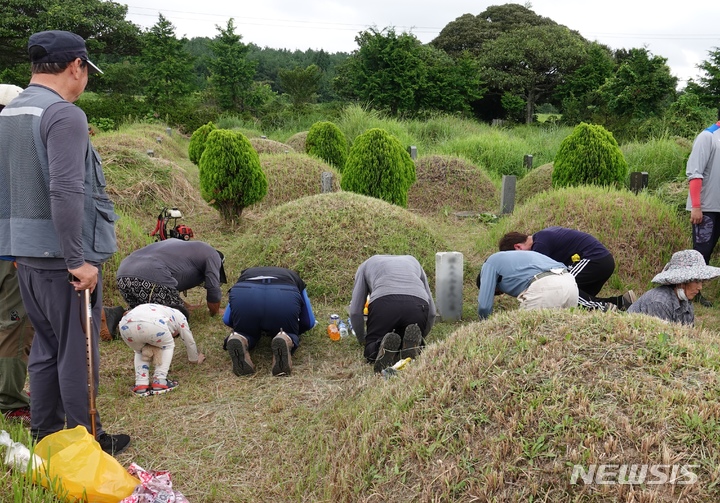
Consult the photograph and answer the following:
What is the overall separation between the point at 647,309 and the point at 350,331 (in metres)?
2.56

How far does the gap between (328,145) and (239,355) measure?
10.7 meters

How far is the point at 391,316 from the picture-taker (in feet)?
14.2

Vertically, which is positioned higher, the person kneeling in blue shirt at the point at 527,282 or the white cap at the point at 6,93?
the white cap at the point at 6,93

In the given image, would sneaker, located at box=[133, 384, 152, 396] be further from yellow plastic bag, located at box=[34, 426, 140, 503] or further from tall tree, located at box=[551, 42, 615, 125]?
tall tree, located at box=[551, 42, 615, 125]

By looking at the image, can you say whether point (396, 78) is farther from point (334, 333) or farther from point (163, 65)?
point (334, 333)

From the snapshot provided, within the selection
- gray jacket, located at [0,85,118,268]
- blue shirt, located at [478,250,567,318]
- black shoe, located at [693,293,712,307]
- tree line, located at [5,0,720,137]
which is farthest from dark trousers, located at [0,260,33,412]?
tree line, located at [5,0,720,137]

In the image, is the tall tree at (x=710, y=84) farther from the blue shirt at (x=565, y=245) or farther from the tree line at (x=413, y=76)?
the blue shirt at (x=565, y=245)

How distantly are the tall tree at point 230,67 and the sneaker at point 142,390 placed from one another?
31.5 meters

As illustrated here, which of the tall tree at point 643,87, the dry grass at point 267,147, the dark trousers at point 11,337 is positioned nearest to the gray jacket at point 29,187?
the dark trousers at point 11,337

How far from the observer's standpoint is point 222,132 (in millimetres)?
8953

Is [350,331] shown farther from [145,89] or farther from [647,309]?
[145,89]

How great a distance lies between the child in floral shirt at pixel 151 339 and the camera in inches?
154

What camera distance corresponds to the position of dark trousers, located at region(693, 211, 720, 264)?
5.66 meters

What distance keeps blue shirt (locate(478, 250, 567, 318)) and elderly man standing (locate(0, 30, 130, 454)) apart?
307 cm
